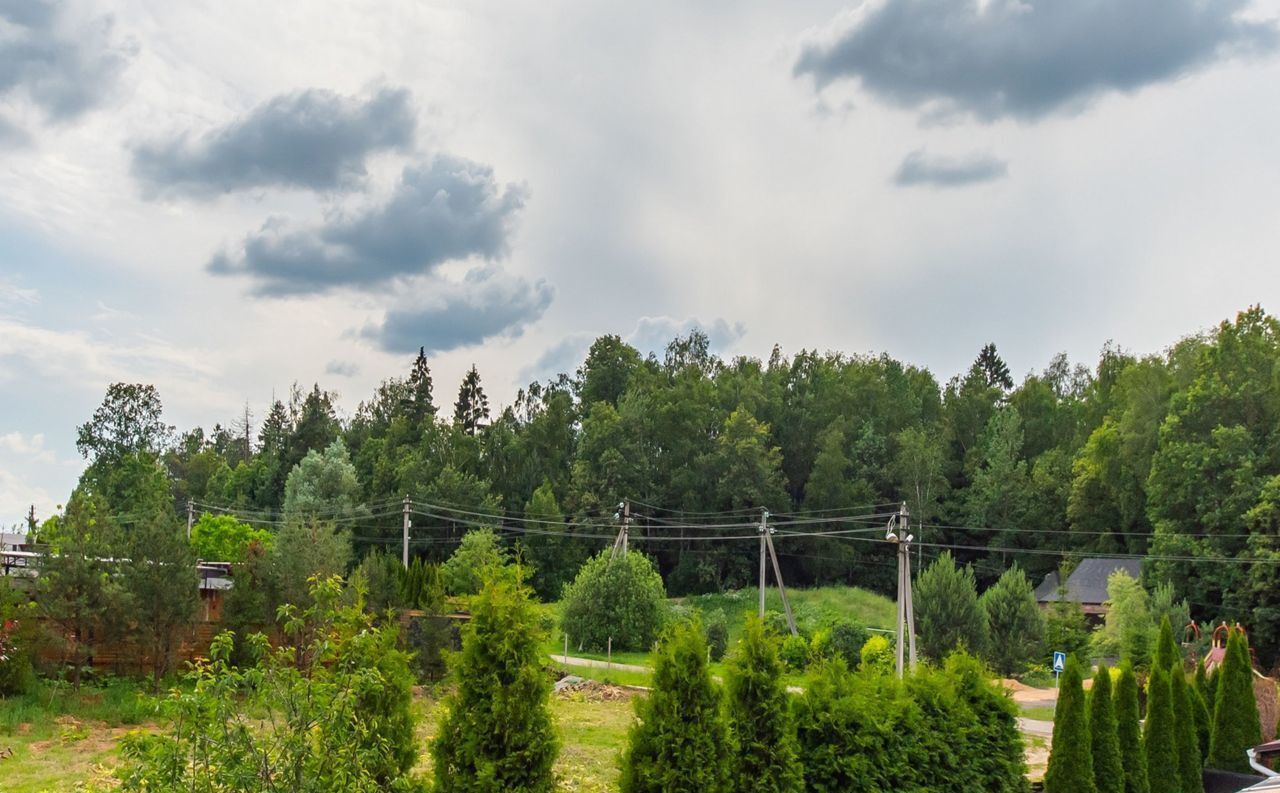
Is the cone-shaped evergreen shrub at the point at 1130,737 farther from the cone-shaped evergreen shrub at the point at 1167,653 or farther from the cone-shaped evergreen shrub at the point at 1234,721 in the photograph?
the cone-shaped evergreen shrub at the point at 1234,721

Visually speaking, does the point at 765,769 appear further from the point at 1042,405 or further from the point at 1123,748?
the point at 1042,405

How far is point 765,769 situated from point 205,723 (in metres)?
5.17

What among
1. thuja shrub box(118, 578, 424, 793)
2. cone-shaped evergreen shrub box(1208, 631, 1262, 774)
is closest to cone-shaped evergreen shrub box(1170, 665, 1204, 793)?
cone-shaped evergreen shrub box(1208, 631, 1262, 774)

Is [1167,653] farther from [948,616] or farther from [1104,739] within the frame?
[948,616]

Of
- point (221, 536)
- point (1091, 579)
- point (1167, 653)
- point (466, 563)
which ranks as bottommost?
point (1091, 579)

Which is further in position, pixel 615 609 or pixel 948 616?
→ pixel 615 609

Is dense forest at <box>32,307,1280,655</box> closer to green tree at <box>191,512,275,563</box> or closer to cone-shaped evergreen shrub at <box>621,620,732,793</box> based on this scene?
green tree at <box>191,512,275,563</box>

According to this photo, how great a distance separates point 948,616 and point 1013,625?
3.26 m

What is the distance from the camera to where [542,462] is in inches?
2467


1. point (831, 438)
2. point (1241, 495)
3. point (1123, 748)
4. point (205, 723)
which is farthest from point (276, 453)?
point (205, 723)

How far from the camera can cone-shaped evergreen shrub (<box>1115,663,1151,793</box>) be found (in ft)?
47.5

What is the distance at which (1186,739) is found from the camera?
1602 centimetres

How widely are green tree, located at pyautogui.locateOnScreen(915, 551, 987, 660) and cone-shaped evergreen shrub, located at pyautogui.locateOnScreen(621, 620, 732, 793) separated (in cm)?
2623

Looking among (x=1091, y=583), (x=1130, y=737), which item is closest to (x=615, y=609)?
(x=1130, y=737)
